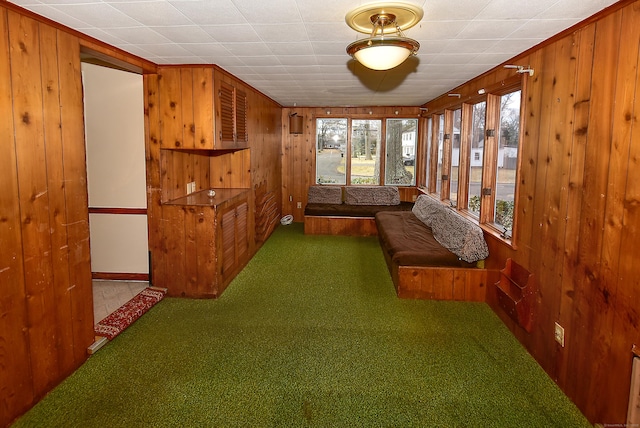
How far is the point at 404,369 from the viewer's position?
2764 millimetres

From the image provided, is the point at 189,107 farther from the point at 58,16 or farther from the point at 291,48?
the point at 58,16

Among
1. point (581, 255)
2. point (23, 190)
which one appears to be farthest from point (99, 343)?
point (581, 255)

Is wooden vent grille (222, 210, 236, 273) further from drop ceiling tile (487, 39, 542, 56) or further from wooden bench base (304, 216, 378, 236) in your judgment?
drop ceiling tile (487, 39, 542, 56)

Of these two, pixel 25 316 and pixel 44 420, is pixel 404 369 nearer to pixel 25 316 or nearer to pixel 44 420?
pixel 44 420

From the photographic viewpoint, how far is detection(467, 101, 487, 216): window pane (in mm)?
4711

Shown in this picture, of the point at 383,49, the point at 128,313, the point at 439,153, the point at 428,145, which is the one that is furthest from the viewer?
the point at 428,145

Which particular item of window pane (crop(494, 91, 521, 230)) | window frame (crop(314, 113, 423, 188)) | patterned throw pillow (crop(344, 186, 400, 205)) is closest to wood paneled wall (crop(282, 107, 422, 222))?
window frame (crop(314, 113, 423, 188))

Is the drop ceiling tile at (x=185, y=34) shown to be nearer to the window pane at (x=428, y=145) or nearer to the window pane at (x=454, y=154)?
the window pane at (x=454, y=154)

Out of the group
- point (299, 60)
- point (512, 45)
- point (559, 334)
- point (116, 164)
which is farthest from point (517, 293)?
point (116, 164)

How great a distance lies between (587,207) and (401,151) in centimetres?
578

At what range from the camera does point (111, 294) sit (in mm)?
4062

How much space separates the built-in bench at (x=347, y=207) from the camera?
6.87m

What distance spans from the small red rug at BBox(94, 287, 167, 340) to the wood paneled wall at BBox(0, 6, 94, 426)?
314 mm

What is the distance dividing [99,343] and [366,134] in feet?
20.2
